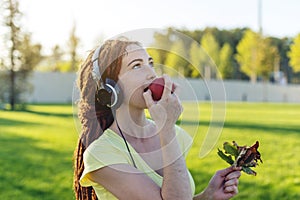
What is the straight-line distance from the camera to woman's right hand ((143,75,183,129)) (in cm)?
141

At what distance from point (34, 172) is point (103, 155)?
4.56 metres

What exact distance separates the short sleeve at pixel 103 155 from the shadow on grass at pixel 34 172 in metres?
3.17

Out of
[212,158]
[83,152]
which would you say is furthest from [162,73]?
[212,158]

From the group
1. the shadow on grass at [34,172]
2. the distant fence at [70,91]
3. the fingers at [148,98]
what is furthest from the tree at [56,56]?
the fingers at [148,98]

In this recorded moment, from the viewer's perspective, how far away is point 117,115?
1668 millimetres

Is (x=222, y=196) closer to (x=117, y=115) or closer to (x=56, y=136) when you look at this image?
(x=117, y=115)

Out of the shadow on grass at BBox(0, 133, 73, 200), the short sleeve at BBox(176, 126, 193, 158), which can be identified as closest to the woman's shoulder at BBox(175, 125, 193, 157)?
the short sleeve at BBox(176, 126, 193, 158)

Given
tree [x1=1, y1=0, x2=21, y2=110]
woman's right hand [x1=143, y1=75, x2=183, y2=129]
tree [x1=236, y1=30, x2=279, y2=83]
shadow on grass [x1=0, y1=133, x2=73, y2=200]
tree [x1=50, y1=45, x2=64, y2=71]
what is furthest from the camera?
tree [x1=50, y1=45, x2=64, y2=71]

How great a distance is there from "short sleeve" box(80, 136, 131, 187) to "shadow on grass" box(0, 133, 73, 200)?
317cm

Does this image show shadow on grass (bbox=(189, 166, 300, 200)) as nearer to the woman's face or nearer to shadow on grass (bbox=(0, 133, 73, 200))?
shadow on grass (bbox=(0, 133, 73, 200))

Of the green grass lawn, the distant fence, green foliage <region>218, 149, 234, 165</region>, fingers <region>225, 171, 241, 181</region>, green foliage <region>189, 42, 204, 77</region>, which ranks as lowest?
the distant fence

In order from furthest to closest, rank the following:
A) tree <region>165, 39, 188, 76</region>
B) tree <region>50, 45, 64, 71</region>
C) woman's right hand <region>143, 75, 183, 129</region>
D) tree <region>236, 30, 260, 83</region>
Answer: tree <region>50, 45, 64, 71</region>
tree <region>236, 30, 260, 83</region>
tree <region>165, 39, 188, 76</region>
woman's right hand <region>143, 75, 183, 129</region>

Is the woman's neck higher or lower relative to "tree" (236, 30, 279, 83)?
higher

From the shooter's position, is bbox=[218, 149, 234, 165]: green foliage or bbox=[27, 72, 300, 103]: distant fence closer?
bbox=[218, 149, 234, 165]: green foliage
